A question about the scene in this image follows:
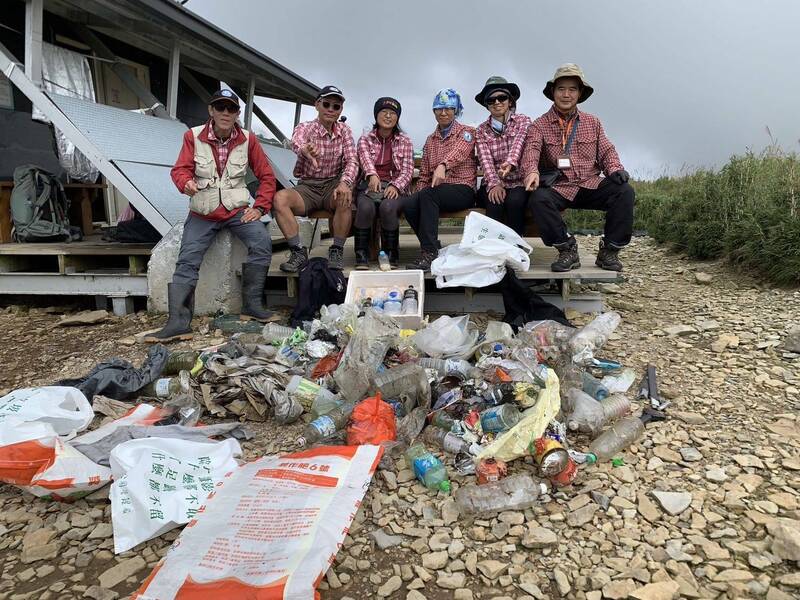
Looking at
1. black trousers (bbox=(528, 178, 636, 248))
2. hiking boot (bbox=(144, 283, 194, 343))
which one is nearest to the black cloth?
black trousers (bbox=(528, 178, 636, 248))

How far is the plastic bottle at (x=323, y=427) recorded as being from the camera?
2664mm

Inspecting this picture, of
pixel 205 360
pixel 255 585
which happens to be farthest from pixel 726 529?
pixel 205 360

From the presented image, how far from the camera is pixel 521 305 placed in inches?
175

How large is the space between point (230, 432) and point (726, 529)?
7.17 feet

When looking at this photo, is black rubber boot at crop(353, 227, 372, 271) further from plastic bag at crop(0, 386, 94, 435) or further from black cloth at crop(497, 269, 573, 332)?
plastic bag at crop(0, 386, 94, 435)

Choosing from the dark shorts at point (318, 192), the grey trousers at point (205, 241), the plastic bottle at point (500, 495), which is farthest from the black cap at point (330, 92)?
the plastic bottle at point (500, 495)

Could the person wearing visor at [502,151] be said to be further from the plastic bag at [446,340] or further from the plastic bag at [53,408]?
the plastic bag at [53,408]

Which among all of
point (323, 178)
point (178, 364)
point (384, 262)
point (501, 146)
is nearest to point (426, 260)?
point (384, 262)

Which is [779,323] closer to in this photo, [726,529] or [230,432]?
[726,529]

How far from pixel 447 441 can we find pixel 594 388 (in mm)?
991

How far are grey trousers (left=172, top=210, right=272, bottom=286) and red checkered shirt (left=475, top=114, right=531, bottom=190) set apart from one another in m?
2.00

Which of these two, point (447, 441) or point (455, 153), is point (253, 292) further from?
point (447, 441)

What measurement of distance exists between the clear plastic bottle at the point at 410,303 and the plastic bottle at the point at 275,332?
880mm

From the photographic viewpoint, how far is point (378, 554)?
1.96 m
